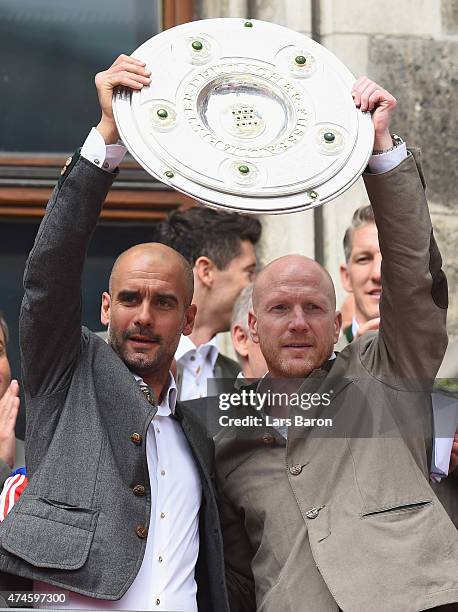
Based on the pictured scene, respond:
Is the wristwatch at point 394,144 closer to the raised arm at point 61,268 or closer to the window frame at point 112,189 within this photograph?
the raised arm at point 61,268

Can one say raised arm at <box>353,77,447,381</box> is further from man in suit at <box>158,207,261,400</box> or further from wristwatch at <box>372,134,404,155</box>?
man in suit at <box>158,207,261,400</box>

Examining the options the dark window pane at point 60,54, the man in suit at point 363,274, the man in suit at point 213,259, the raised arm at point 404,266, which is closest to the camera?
the raised arm at point 404,266

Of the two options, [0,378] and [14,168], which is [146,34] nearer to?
[14,168]

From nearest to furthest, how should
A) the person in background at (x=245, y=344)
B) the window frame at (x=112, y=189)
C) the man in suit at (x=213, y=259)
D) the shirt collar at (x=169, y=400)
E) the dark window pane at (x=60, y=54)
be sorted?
the shirt collar at (x=169, y=400), the person in background at (x=245, y=344), the man in suit at (x=213, y=259), the window frame at (x=112, y=189), the dark window pane at (x=60, y=54)

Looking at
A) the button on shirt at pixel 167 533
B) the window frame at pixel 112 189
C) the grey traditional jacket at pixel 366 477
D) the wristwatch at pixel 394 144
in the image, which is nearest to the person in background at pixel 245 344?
the grey traditional jacket at pixel 366 477

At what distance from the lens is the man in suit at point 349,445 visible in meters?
3.67

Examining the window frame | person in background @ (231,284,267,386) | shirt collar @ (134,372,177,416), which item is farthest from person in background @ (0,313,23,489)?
the window frame

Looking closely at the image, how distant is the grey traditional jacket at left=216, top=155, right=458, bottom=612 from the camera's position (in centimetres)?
365

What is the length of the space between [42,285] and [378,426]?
0.92 metres

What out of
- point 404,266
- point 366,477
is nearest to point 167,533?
point 366,477

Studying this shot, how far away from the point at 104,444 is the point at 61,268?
0.44 meters

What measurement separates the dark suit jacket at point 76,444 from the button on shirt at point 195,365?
3.57 feet

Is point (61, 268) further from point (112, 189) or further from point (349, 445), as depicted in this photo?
point (112, 189)

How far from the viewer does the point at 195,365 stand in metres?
5.02
